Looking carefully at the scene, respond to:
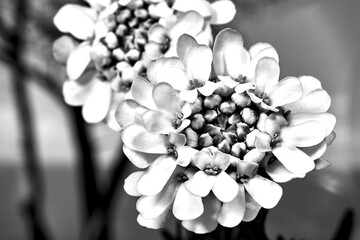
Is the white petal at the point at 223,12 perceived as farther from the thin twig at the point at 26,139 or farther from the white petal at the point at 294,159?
the thin twig at the point at 26,139

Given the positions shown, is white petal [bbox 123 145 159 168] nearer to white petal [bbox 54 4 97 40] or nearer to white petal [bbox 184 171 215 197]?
white petal [bbox 184 171 215 197]

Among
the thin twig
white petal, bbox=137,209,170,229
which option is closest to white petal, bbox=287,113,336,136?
white petal, bbox=137,209,170,229

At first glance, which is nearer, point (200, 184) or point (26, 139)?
point (200, 184)

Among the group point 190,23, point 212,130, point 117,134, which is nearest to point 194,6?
point 190,23

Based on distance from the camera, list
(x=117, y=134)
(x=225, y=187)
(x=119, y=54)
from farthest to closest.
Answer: (x=117, y=134) → (x=119, y=54) → (x=225, y=187)

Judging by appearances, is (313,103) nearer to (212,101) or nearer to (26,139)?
(212,101)

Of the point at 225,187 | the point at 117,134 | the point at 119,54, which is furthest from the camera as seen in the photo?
the point at 117,134
